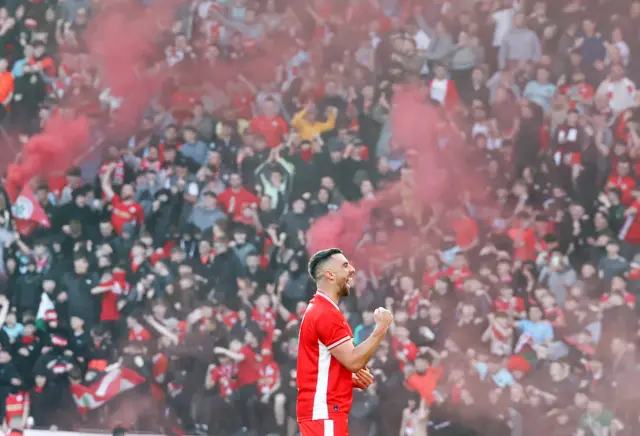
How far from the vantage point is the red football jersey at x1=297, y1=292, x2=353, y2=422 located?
17.0 ft

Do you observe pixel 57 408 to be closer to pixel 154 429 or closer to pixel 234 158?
pixel 154 429

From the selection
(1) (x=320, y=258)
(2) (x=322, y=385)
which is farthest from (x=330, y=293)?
(2) (x=322, y=385)

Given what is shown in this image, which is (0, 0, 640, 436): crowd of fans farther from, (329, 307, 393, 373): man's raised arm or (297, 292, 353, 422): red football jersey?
(329, 307, 393, 373): man's raised arm

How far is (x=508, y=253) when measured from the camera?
1225 centimetres

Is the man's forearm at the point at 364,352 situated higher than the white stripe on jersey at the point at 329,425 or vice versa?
the man's forearm at the point at 364,352

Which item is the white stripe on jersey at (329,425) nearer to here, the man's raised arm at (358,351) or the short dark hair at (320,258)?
the man's raised arm at (358,351)

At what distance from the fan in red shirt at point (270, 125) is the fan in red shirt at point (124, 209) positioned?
5.65ft

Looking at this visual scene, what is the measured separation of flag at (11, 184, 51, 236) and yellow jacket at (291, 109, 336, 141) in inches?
126

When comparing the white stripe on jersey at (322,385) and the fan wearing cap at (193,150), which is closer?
the white stripe on jersey at (322,385)

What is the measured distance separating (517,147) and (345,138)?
6.67ft

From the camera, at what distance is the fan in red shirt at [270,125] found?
44.6 ft

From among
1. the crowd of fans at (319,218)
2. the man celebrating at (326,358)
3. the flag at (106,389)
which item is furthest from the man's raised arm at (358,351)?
the flag at (106,389)

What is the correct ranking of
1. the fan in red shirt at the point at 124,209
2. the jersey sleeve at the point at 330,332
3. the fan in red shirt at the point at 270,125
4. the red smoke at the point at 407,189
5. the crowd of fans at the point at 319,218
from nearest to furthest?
the jersey sleeve at the point at 330,332 < the crowd of fans at the point at 319,218 < the red smoke at the point at 407,189 < the fan in red shirt at the point at 124,209 < the fan in red shirt at the point at 270,125

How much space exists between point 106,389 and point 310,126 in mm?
4056
